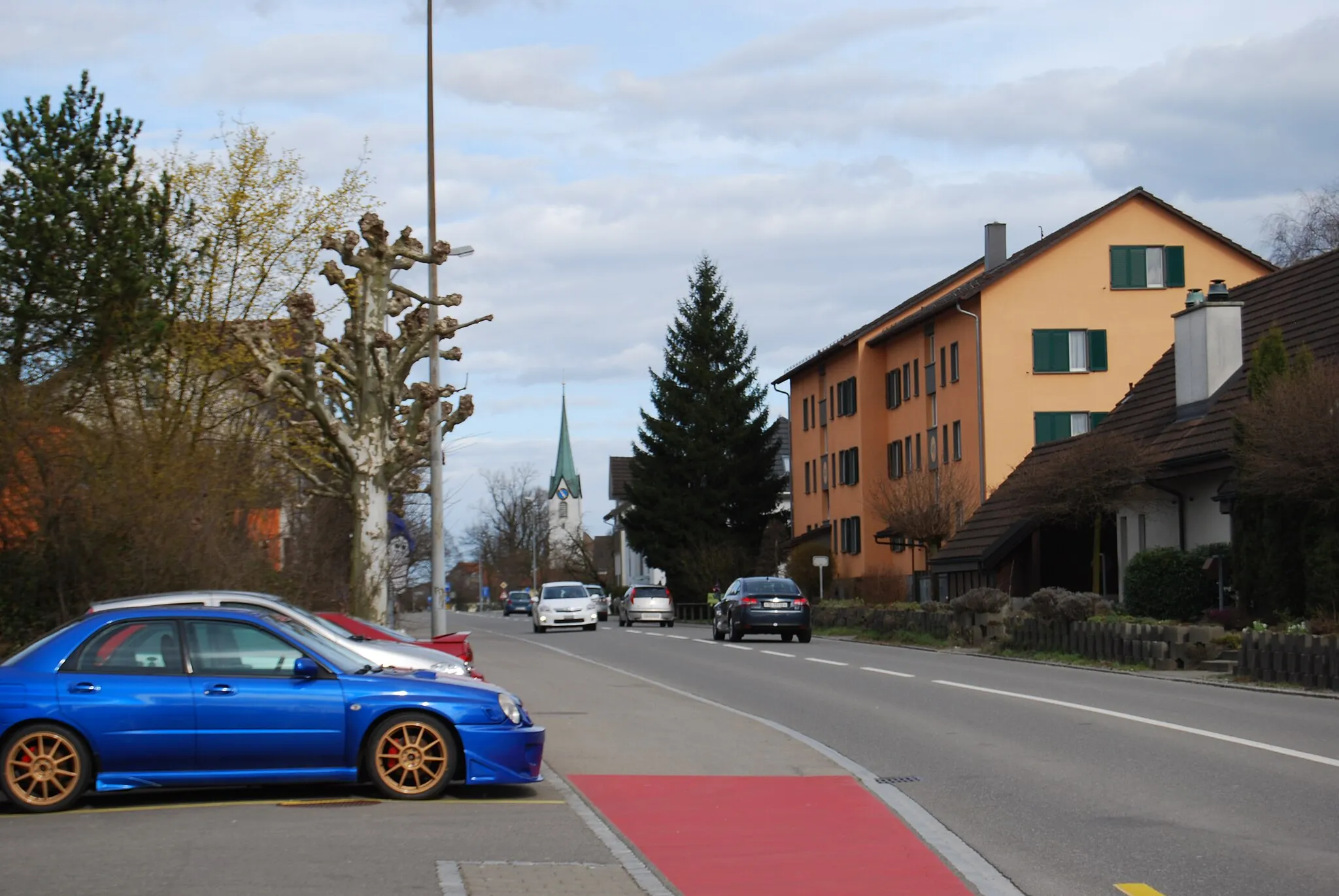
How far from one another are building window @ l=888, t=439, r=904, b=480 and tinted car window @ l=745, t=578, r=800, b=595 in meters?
23.8

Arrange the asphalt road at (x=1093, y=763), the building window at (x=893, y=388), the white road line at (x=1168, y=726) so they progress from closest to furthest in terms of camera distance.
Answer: the asphalt road at (x=1093, y=763) < the white road line at (x=1168, y=726) < the building window at (x=893, y=388)

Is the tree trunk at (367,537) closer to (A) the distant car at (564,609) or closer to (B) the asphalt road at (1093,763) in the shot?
(B) the asphalt road at (1093,763)

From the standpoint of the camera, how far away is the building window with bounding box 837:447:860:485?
65812mm

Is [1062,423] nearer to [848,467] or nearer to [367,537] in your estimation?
[848,467]

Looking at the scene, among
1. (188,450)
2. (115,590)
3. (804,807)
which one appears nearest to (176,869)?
(804,807)

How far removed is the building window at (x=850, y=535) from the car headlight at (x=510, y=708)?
54.6 metres

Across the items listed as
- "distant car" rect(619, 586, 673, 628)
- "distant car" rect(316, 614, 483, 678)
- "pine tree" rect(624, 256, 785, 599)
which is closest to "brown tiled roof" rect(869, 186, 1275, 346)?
"distant car" rect(619, 586, 673, 628)

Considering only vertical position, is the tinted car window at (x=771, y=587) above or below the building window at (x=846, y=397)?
below

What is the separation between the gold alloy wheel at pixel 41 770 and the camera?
10320 mm

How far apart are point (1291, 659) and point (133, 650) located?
Answer: 15.1 metres

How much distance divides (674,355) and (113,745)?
67229mm

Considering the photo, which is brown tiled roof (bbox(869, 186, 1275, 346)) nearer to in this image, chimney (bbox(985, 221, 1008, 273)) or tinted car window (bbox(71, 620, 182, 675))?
chimney (bbox(985, 221, 1008, 273))

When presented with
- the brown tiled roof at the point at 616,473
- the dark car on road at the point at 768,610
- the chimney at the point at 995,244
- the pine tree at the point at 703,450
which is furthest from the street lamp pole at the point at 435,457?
the brown tiled roof at the point at 616,473

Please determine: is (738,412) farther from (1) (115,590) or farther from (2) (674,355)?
(1) (115,590)
